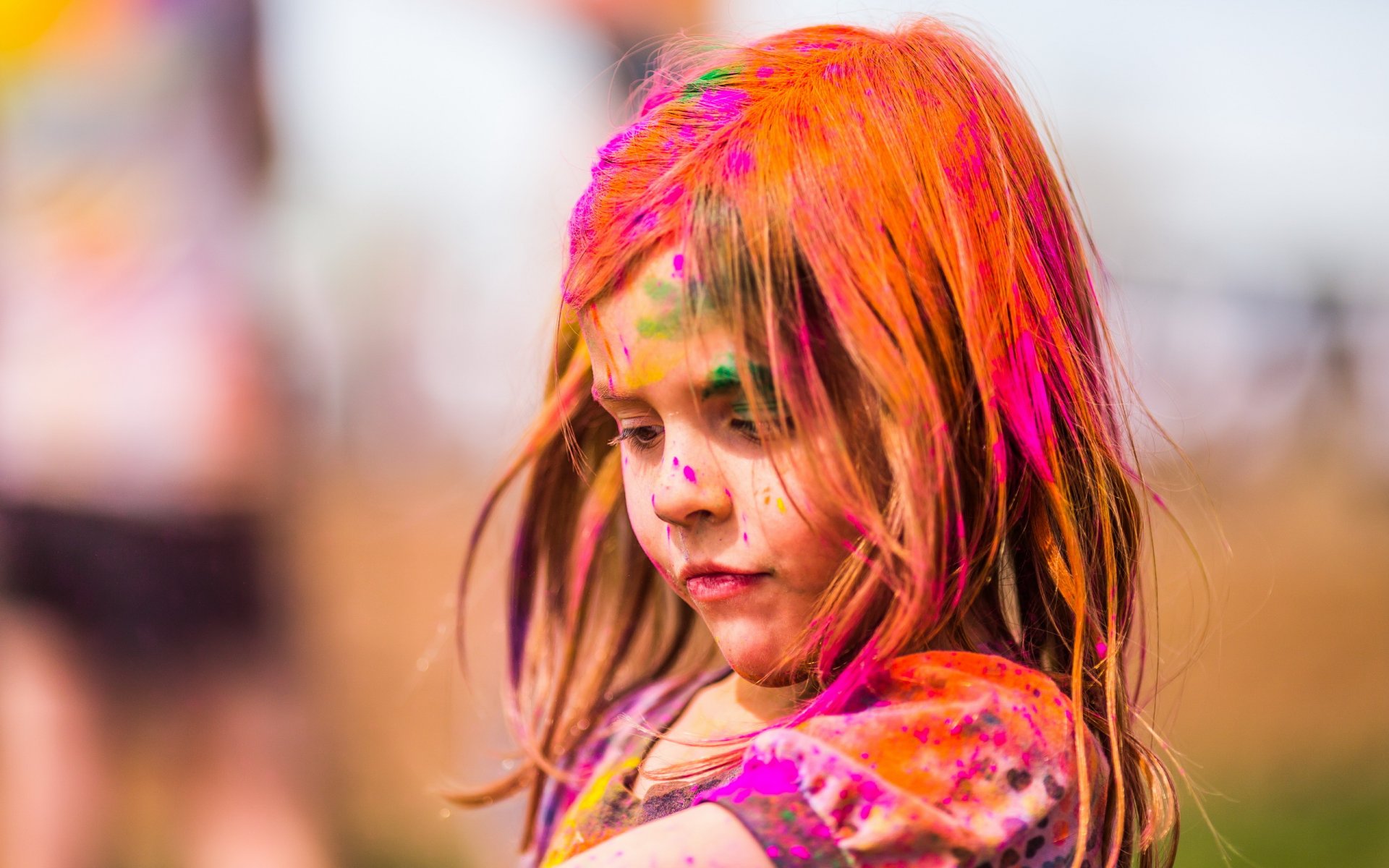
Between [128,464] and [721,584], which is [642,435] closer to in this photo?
[721,584]

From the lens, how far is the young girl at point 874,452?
0.58m

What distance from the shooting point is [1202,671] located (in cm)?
249

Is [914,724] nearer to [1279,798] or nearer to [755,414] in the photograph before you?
[755,414]

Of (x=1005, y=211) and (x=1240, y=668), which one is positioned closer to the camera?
(x=1005, y=211)

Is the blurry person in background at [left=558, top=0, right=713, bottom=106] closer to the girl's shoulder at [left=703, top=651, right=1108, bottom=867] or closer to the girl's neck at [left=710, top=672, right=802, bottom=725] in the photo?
the girl's neck at [left=710, top=672, right=802, bottom=725]

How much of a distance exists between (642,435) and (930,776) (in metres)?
0.26

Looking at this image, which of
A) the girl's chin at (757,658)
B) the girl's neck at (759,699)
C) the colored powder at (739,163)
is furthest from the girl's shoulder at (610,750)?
the colored powder at (739,163)

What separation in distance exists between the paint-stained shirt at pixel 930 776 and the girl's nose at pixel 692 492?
13cm

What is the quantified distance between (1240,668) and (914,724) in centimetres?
221

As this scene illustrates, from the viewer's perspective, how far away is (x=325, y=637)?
2426 millimetres

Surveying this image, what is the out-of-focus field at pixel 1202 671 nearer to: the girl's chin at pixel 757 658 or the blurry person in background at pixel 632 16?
the girl's chin at pixel 757 658

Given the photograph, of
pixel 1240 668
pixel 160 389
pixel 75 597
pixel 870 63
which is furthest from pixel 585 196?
pixel 1240 668

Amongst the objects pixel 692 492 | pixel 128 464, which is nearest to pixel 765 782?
pixel 692 492

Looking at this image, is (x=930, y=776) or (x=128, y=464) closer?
(x=930, y=776)
